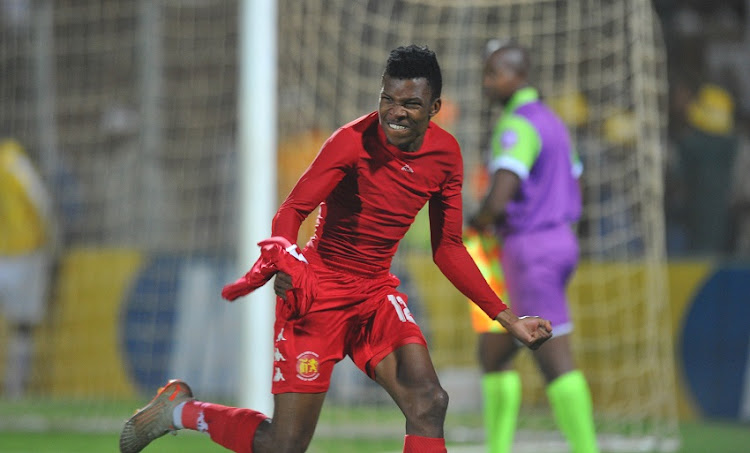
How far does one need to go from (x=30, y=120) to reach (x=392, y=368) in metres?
8.92

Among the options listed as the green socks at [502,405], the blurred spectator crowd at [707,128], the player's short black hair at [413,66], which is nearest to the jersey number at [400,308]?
the player's short black hair at [413,66]

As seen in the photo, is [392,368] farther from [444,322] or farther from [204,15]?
[204,15]

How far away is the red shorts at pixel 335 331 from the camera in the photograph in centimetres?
424

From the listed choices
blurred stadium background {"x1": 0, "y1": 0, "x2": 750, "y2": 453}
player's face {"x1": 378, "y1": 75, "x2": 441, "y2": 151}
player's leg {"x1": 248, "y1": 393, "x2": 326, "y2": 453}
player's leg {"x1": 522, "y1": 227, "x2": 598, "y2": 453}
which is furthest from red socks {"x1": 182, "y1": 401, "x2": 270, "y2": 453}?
blurred stadium background {"x1": 0, "y1": 0, "x2": 750, "y2": 453}

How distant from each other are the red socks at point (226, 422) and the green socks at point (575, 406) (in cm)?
158

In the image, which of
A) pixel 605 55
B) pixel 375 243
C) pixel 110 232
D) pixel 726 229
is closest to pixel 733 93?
pixel 726 229

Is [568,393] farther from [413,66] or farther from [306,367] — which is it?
[413,66]

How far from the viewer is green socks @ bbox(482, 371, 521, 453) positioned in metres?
5.75

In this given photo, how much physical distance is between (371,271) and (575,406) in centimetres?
155

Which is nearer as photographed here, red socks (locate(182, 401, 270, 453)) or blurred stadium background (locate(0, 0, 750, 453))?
red socks (locate(182, 401, 270, 453))

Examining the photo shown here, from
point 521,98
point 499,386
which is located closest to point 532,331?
point 499,386

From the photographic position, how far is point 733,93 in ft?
37.8

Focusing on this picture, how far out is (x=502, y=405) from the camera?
5762mm

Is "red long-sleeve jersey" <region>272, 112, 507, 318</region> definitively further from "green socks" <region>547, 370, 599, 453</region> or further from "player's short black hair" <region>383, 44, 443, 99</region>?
"green socks" <region>547, 370, 599, 453</region>
